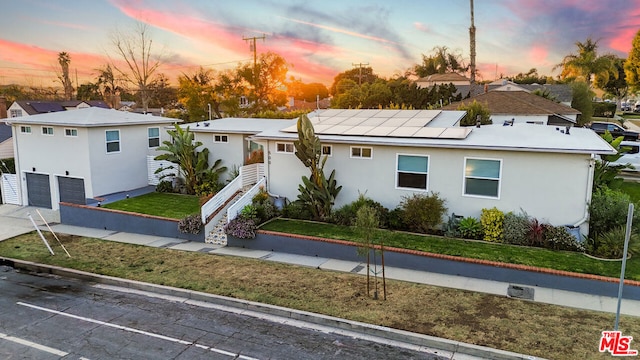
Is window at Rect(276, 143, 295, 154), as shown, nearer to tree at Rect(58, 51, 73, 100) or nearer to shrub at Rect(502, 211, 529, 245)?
shrub at Rect(502, 211, 529, 245)

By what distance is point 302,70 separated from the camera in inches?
2255

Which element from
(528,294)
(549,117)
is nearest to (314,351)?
(528,294)

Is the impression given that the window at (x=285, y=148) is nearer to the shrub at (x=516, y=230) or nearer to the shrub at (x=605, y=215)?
the shrub at (x=516, y=230)

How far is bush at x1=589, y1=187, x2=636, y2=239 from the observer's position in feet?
47.6

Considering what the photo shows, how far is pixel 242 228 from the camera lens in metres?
16.5

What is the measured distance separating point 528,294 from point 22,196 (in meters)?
25.6

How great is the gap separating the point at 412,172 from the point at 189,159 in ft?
37.4

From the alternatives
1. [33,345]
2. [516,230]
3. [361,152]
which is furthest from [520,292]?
[33,345]

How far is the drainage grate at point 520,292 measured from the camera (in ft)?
38.5

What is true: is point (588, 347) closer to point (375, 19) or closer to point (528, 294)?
point (528, 294)

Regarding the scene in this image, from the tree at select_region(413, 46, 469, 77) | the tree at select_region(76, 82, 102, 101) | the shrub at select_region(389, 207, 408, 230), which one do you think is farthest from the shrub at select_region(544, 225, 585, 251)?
the tree at select_region(76, 82, 102, 101)

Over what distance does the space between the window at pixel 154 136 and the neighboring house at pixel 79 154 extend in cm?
6

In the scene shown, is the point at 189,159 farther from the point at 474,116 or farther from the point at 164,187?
the point at 474,116

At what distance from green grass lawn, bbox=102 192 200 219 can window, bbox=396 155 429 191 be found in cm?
892
